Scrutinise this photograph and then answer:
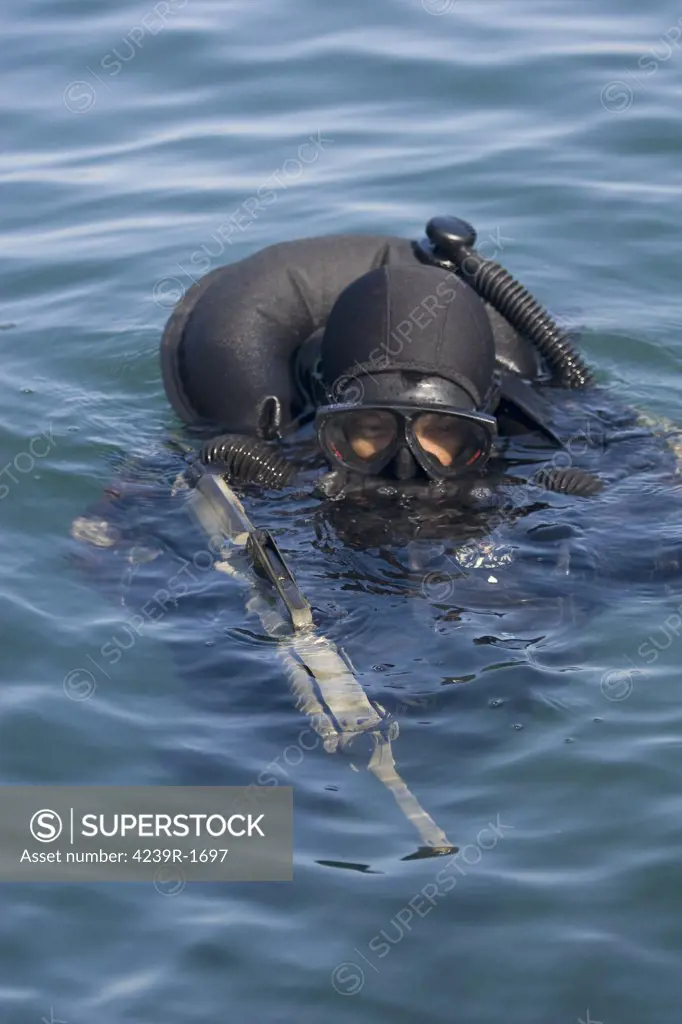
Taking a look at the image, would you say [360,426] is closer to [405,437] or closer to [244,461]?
[405,437]

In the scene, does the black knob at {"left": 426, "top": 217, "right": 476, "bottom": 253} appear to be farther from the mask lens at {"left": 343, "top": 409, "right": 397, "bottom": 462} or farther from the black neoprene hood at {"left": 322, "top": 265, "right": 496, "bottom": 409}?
the mask lens at {"left": 343, "top": 409, "right": 397, "bottom": 462}

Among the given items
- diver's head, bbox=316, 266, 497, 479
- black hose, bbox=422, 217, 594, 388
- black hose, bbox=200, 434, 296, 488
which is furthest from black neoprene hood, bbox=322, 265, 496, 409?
black hose, bbox=422, 217, 594, 388

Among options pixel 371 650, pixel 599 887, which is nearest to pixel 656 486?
pixel 371 650

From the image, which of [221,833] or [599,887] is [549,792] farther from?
[221,833]

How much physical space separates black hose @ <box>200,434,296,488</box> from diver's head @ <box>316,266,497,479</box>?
325 millimetres

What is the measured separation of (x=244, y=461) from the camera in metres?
5.64

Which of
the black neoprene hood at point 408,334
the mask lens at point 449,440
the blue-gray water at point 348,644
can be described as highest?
the black neoprene hood at point 408,334

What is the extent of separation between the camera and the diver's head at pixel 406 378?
5.35 m

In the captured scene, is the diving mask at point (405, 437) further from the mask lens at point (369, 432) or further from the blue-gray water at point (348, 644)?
the blue-gray water at point (348, 644)

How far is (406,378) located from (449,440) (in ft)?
0.88

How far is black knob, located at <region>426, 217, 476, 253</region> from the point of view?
6258mm

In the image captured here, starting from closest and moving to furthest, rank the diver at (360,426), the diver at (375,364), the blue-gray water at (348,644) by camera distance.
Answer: the blue-gray water at (348,644) < the diver at (360,426) < the diver at (375,364)

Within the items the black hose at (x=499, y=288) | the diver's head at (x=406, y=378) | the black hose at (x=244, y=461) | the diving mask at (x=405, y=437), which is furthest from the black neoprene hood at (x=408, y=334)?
the black hose at (x=499, y=288)

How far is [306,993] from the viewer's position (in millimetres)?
3514
